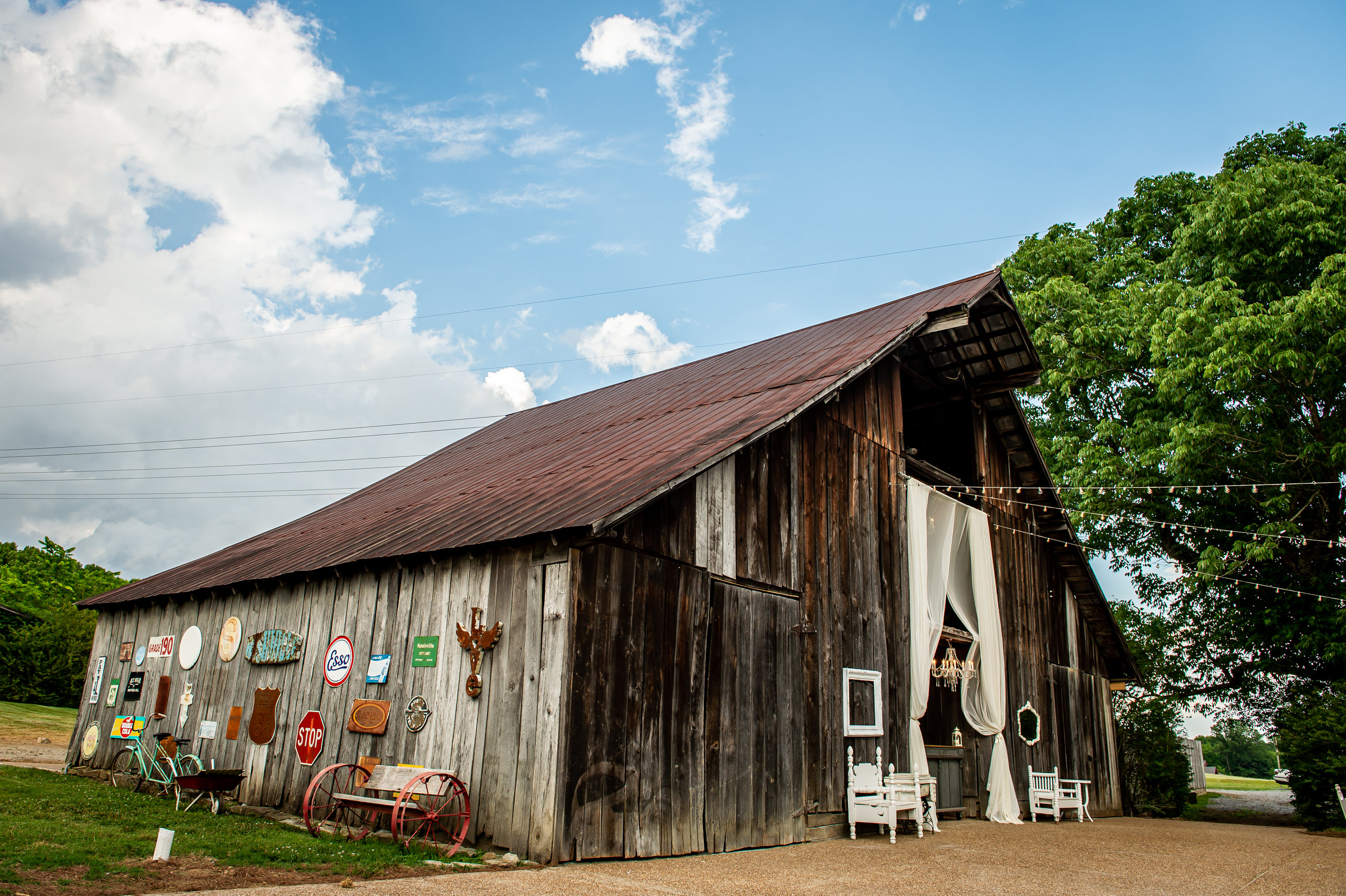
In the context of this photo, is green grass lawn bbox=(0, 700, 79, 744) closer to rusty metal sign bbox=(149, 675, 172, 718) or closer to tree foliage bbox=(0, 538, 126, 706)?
tree foliage bbox=(0, 538, 126, 706)

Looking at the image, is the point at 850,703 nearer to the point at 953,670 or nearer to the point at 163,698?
the point at 953,670

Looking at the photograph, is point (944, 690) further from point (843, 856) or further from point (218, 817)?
point (218, 817)

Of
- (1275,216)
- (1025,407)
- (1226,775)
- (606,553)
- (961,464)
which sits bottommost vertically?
(1226,775)

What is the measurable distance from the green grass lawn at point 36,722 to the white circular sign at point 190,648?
28.5 feet

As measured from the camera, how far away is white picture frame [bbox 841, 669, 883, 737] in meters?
10.9

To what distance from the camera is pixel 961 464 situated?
16.1 meters

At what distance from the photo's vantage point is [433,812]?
25.5 feet

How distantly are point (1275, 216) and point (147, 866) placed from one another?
873 inches

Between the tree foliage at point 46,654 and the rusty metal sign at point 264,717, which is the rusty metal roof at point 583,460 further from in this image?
the tree foliage at point 46,654

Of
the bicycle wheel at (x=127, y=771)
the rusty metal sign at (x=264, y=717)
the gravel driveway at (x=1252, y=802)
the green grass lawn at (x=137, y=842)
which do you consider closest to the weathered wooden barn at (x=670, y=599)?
the rusty metal sign at (x=264, y=717)

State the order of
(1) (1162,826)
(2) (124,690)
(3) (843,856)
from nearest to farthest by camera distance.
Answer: (3) (843,856) < (2) (124,690) < (1) (1162,826)

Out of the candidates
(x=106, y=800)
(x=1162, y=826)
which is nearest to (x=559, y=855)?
(x=106, y=800)

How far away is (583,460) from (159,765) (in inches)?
281

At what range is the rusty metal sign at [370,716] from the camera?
9.16 meters
